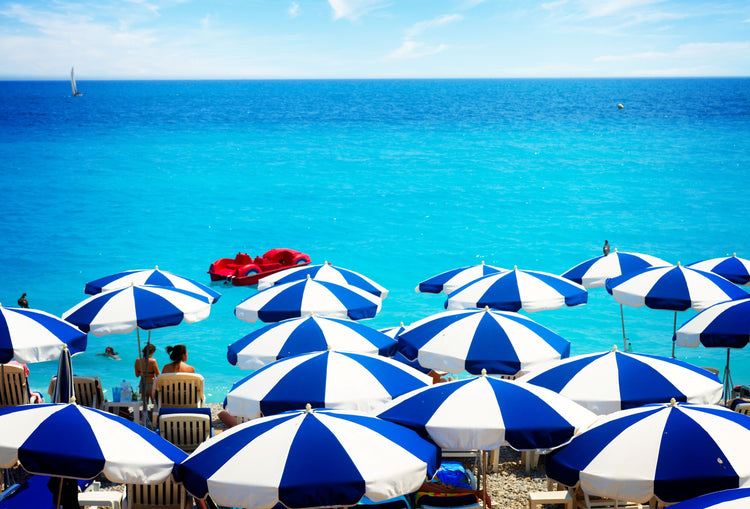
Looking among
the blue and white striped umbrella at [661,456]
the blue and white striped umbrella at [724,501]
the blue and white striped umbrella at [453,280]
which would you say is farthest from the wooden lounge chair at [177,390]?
the blue and white striped umbrella at [724,501]

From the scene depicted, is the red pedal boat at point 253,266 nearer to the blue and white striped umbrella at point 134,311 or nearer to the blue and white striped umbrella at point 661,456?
the blue and white striped umbrella at point 134,311

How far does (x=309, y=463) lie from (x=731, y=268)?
27.4 feet

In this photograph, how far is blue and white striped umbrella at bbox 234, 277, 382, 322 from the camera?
854 centimetres

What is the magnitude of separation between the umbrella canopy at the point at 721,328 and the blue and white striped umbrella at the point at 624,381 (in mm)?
1461

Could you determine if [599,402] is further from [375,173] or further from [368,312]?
[375,173]

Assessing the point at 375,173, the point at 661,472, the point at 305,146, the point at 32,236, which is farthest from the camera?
the point at 305,146

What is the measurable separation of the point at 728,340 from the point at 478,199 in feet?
95.4

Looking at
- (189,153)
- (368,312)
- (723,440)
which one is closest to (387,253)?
(368,312)

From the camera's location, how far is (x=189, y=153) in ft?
175

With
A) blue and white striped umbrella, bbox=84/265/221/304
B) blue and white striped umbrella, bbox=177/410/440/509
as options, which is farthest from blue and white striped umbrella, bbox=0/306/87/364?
blue and white striped umbrella, bbox=177/410/440/509

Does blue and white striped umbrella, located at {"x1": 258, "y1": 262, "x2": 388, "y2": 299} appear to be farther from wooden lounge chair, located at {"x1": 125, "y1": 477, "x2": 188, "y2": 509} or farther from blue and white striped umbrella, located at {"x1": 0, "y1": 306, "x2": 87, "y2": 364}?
wooden lounge chair, located at {"x1": 125, "y1": 477, "x2": 188, "y2": 509}

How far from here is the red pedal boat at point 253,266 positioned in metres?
19.1

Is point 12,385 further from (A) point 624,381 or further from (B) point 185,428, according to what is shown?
(A) point 624,381

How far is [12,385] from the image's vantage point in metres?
8.38
